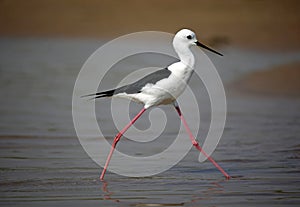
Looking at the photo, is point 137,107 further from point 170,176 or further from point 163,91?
point 170,176

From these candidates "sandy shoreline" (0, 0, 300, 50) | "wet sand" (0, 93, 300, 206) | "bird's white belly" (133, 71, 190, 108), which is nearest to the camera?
"wet sand" (0, 93, 300, 206)

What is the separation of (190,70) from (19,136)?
2904mm

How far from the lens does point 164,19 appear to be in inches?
785

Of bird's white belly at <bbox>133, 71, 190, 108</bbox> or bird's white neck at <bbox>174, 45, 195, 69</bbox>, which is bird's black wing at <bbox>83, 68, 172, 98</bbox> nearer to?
bird's white belly at <bbox>133, 71, 190, 108</bbox>

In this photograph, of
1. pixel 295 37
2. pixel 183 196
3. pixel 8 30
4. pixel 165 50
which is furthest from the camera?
pixel 8 30

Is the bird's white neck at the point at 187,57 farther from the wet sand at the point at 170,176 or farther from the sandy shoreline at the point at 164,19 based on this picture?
the sandy shoreline at the point at 164,19

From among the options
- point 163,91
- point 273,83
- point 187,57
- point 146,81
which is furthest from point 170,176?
point 273,83

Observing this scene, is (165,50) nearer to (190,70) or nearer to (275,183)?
(190,70)

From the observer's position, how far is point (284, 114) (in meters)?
11.3

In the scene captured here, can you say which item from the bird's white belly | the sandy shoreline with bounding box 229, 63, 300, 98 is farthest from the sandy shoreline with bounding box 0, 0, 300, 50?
the bird's white belly

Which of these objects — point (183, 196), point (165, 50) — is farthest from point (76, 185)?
point (165, 50)

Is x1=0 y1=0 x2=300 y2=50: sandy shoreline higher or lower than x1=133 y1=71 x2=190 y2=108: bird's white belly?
higher

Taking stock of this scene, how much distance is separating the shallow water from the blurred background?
1cm

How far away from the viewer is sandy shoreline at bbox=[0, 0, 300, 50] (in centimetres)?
1870
